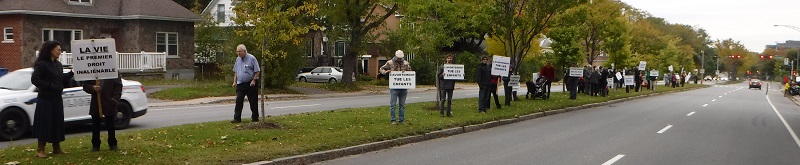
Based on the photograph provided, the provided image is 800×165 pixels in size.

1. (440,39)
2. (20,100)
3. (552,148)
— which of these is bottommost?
(552,148)

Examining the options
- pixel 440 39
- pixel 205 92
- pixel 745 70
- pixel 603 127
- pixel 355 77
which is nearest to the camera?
pixel 603 127

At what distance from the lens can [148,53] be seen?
34.8 metres

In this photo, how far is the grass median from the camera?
9.19 meters

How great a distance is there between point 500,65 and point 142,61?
20.4m

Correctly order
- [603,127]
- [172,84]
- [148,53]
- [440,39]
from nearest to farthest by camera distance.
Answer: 1. [603,127]
2. [440,39]
3. [172,84]
4. [148,53]

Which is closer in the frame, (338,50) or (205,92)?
(205,92)

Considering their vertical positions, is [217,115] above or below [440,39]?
below

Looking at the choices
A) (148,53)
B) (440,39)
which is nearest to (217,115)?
(440,39)

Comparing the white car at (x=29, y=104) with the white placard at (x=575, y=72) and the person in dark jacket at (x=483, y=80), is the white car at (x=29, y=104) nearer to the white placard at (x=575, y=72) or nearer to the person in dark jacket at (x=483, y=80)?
the person in dark jacket at (x=483, y=80)

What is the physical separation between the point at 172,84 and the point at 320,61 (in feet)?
81.8

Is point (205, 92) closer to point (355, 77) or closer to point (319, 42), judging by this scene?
point (355, 77)

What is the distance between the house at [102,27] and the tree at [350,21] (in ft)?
26.0

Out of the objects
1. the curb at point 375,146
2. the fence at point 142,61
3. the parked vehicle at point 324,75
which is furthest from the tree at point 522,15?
the parked vehicle at point 324,75

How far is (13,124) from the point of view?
39.0 ft
